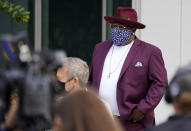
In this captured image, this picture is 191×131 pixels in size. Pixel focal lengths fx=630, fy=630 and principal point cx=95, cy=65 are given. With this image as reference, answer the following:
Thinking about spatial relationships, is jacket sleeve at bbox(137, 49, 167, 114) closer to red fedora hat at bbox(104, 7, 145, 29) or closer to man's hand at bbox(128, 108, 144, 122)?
man's hand at bbox(128, 108, 144, 122)

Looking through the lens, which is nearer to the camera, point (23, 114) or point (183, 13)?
point (23, 114)

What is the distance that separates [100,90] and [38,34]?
251 centimetres

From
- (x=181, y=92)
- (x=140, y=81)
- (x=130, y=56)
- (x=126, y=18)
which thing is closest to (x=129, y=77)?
(x=140, y=81)

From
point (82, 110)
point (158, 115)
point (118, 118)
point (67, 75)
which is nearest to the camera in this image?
point (82, 110)

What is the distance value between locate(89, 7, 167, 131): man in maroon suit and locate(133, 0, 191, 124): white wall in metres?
1.95

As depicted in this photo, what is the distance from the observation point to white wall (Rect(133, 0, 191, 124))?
802cm

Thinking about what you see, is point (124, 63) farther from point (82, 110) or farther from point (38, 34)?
point (82, 110)

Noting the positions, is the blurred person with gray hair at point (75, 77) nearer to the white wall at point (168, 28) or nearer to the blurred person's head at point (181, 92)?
the blurred person's head at point (181, 92)

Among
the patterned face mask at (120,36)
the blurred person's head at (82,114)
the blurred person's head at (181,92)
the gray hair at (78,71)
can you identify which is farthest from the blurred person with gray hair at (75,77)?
the blurred person's head at (82,114)

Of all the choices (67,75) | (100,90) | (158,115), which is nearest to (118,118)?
(100,90)

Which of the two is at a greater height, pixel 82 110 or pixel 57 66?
pixel 57 66

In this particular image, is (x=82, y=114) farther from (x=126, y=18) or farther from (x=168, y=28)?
(x=168, y=28)

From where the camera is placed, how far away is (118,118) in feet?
19.1

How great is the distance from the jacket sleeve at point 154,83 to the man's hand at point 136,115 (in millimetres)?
42
